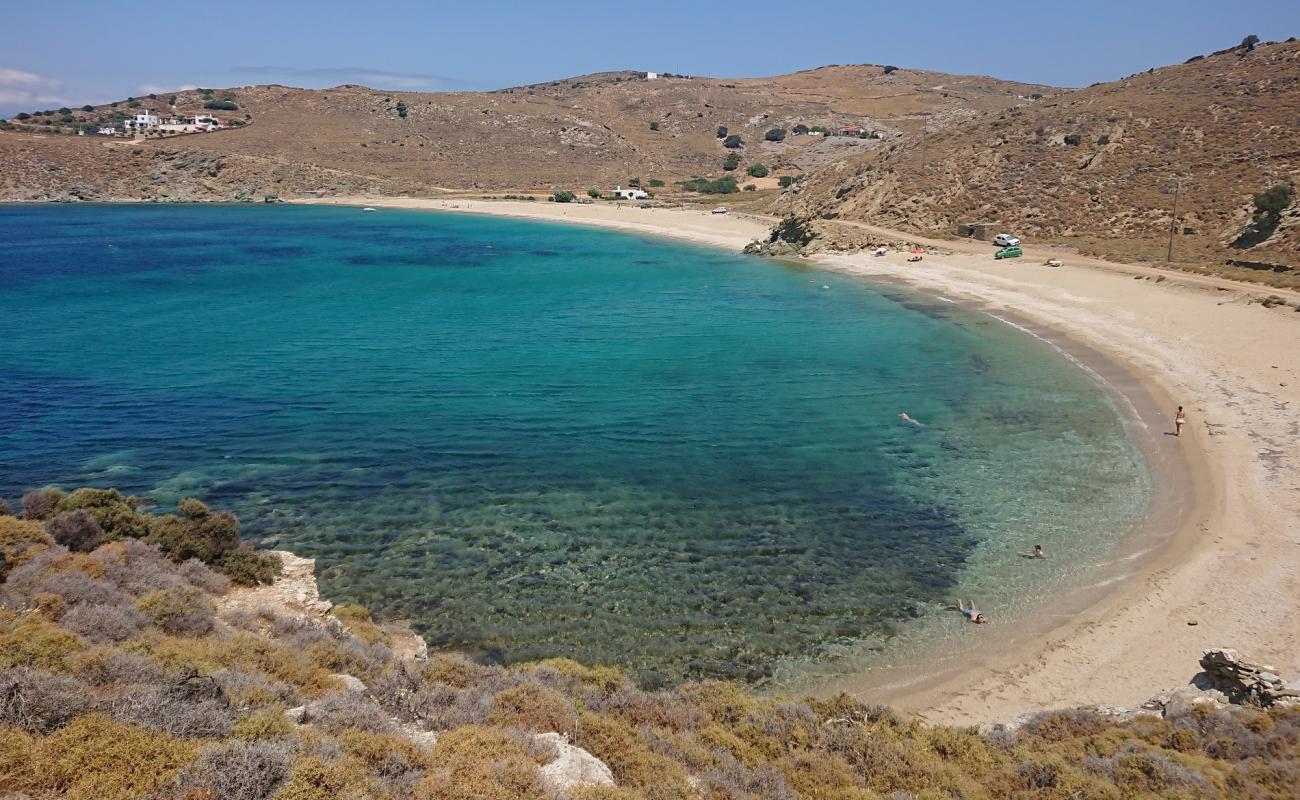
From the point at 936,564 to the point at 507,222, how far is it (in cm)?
10823

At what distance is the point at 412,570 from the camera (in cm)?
1756

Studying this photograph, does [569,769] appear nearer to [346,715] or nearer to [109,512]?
[346,715]

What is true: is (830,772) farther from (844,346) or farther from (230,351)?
(230,351)

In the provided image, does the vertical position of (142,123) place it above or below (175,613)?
above

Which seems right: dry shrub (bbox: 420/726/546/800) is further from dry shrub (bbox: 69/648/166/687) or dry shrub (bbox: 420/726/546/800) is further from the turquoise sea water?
the turquoise sea water

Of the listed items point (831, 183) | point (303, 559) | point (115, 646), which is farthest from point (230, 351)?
point (831, 183)

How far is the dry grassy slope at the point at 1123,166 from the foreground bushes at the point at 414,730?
5465 cm

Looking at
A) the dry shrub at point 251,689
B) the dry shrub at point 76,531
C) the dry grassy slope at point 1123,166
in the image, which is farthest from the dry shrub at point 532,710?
the dry grassy slope at point 1123,166

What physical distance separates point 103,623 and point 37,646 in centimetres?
202

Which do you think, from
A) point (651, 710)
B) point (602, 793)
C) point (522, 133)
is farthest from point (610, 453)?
point (522, 133)

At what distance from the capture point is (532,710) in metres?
10.3

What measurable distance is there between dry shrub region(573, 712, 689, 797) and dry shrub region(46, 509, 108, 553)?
1194 cm

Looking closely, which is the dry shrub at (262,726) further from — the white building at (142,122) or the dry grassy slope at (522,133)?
the white building at (142,122)

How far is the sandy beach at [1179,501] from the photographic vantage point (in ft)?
46.9
